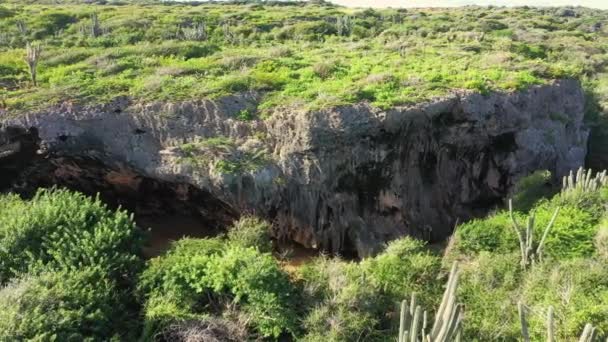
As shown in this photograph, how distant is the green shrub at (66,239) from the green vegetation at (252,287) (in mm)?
31

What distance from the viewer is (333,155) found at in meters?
15.1

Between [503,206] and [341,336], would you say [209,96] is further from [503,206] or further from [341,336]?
[503,206]

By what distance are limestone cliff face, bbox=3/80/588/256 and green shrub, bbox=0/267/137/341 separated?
4.47 meters

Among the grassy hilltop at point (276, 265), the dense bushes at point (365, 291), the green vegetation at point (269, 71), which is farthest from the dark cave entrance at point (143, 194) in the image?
the dense bushes at point (365, 291)

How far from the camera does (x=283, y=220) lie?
49.4 feet

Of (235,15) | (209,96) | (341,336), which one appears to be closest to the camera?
(341,336)

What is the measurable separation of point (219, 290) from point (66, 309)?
3159 mm

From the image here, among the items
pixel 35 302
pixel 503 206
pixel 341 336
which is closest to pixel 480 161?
pixel 503 206

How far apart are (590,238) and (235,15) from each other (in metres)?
40.2

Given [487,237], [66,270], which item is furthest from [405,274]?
[66,270]

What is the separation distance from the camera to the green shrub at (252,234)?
13.4 m

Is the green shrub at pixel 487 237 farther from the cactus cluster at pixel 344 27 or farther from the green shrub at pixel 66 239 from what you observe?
the cactus cluster at pixel 344 27

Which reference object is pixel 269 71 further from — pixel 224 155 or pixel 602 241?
pixel 602 241

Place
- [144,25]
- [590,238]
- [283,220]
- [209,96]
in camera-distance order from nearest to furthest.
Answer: [590,238]
[283,220]
[209,96]
[144,25]
